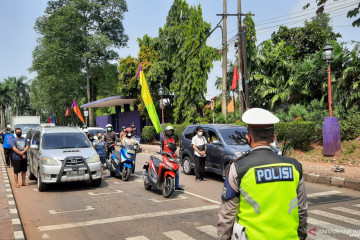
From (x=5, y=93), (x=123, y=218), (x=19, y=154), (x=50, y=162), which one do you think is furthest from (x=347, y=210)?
(x=5, y=93)

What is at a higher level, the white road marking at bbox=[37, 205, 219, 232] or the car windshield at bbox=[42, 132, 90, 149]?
the car windshield at bbox=[42, 132, 90, 149]

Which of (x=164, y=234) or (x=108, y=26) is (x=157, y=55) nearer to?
(x=108, y=26)

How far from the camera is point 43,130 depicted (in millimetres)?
10867

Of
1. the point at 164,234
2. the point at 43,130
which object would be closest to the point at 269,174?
the point at 164,234

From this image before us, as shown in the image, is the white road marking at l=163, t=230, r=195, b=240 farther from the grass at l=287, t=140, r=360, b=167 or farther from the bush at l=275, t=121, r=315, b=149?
the bush at l=275, t=121, r=315, b=149

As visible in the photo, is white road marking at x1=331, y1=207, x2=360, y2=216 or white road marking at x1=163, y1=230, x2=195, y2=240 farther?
white road marking at x1=331, y1=207, x2=360, y2=216

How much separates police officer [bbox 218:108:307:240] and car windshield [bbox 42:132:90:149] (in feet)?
28.7

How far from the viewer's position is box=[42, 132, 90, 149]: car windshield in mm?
10336

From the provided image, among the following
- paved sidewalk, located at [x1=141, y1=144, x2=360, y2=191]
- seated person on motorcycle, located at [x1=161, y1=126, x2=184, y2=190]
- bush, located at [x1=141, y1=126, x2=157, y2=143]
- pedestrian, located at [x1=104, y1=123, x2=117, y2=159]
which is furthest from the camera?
bush, located at [x1=141, y1=126, x2=157, y2=143]

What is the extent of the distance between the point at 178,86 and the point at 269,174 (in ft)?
74.7

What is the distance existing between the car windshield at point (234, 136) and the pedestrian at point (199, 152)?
69 centimetres

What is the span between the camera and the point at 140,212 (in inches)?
→ 283

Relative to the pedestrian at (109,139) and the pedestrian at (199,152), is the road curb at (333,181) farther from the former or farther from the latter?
the pedestrian at (109,139)

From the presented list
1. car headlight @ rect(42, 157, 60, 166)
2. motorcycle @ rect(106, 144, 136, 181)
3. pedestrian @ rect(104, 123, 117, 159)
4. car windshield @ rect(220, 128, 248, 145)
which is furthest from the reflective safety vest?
pedestrian @ rect(104, 123, 117, 159)
